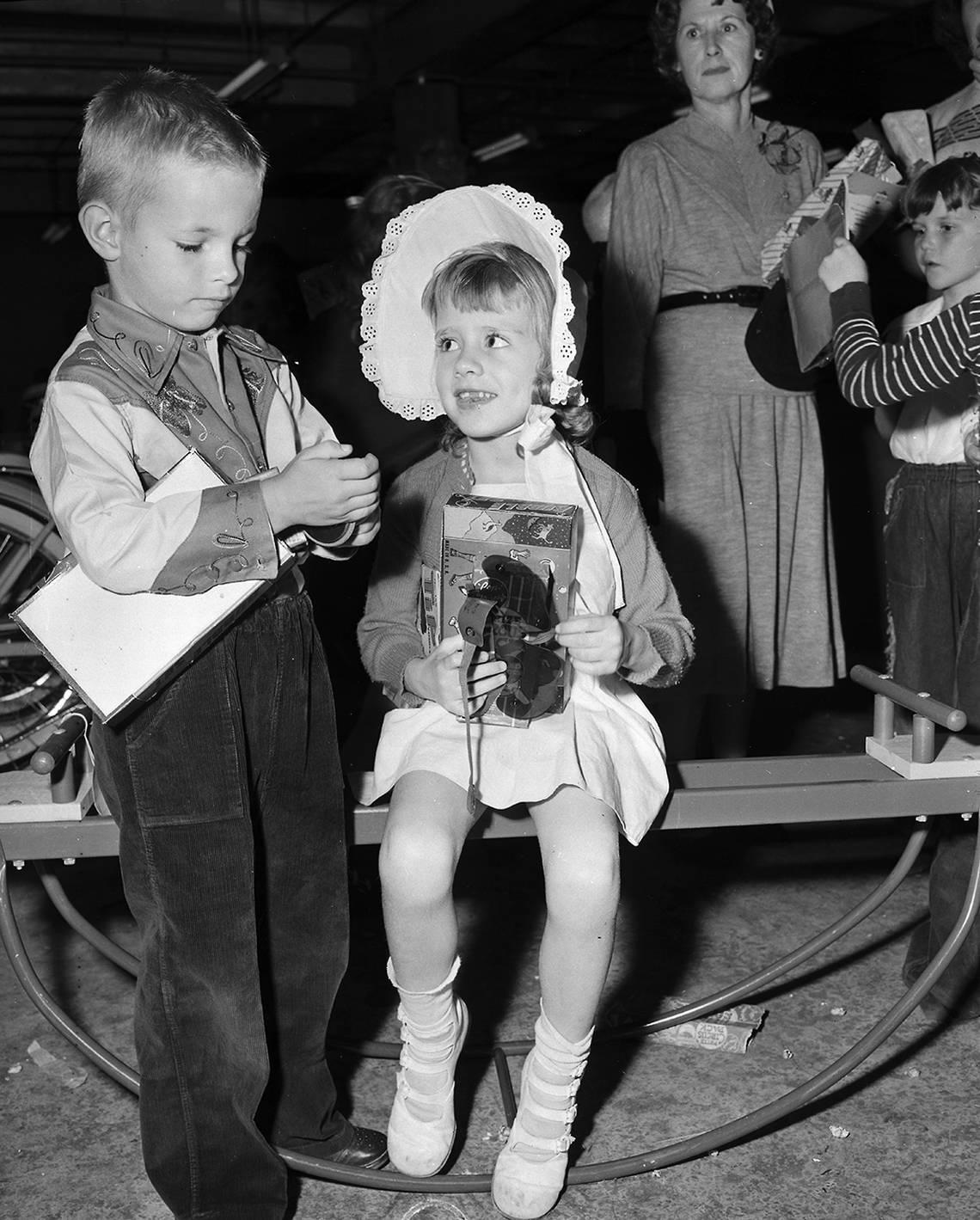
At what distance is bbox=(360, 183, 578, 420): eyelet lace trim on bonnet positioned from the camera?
1709 mm

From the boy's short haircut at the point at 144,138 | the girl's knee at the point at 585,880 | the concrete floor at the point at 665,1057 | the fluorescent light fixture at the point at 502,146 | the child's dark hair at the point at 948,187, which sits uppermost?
the fluorescent light fixture at the point at 502,146

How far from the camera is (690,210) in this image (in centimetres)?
248

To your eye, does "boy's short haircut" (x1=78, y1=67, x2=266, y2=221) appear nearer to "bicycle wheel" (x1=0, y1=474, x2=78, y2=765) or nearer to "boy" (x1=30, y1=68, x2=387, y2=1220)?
"boy" (x1=30, y1=68, x2=387, y2=1220)

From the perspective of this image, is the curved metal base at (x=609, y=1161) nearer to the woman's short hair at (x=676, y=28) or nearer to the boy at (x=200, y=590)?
the boy at (x=200, y=590)

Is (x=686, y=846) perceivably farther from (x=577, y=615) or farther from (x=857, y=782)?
(x=577, y=615)

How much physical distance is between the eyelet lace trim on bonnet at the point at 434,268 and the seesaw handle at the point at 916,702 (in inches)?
25.3

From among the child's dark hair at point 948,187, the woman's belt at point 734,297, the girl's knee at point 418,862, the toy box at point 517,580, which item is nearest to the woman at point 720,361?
the woman's belt at point 734,297

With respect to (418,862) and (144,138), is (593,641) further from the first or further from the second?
(144,138)

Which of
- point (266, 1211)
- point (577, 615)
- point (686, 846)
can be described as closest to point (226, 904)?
point (266, 1211)

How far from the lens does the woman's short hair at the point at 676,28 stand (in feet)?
8.07

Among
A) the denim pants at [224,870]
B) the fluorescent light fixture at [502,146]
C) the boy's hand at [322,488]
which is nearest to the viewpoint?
the boy's hand at [322,488]

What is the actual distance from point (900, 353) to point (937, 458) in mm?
254

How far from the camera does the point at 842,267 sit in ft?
6.92

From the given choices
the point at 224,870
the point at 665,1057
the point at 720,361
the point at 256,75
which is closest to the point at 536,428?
the point at 224,870
